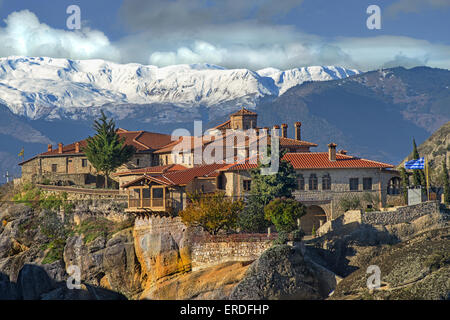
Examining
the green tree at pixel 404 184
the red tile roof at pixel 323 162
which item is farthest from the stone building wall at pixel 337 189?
the green tree at pixel 404 184

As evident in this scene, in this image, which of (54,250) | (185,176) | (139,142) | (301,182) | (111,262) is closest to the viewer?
(111,262)

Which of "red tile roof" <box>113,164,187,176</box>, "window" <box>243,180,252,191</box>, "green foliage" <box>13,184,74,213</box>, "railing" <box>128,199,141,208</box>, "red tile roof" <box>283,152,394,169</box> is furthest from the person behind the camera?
"green foliage" <box>13,184,74,213</box>

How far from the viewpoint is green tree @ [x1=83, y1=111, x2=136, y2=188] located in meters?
103

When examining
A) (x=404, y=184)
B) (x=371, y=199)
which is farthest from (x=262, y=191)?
(x=404, y=184)

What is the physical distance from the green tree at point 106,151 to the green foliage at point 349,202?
30312mm

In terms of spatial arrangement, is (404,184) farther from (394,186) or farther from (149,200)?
(149,200)

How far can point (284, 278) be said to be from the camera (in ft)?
232

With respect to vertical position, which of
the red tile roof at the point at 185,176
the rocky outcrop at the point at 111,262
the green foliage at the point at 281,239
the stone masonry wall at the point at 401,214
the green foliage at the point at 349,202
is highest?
the red tile roof at the point at 185,176

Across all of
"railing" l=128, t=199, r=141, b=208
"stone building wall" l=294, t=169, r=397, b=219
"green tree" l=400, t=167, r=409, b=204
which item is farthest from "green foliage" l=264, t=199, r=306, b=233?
"green tree" l=400, t=167, r=409, b=204

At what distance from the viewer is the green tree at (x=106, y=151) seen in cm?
10331

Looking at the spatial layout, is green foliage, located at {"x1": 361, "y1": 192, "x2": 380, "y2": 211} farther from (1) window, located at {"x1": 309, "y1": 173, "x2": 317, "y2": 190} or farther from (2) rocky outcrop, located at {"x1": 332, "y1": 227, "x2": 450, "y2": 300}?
(2) rocky outcrop, located at {"x1": 332, "y1": 227, "x2": 450, "y2": 300}

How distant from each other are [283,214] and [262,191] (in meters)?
4.79

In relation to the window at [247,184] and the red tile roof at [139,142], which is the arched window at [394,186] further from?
the red tile roof at [139,142]

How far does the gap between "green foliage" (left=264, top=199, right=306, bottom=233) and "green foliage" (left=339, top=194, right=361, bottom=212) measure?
31.5 ft
